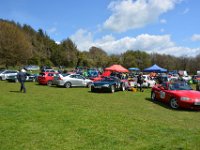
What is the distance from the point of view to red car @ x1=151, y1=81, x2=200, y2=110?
43.2 feet

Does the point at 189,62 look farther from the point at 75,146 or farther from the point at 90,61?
the point at 75,146

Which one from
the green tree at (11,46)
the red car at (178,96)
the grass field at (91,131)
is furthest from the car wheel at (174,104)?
the green tree at (11,46)

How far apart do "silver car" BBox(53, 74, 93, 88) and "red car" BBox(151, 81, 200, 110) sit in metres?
10.6

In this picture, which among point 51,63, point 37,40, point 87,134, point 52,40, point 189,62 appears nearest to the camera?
point 87,134

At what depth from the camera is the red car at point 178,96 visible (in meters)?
13.2

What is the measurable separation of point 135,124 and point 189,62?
8285 centimetres

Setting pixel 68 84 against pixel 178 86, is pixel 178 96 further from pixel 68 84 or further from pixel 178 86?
pixel 68 84

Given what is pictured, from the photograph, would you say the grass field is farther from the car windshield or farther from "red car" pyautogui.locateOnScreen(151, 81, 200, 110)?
the car windshield

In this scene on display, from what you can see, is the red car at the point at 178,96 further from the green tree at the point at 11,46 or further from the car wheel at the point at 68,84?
the green tree at the point at 11,46

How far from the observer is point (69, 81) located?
25.1 metres

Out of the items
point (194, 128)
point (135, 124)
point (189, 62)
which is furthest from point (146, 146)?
point (189, 62)

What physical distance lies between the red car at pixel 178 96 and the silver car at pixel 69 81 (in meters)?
10.6

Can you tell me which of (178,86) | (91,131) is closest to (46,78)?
(178,86)

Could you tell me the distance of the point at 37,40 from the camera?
4245 inches
